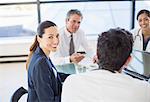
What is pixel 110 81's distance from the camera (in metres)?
1.17

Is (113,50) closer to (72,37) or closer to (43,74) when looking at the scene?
(43,74)

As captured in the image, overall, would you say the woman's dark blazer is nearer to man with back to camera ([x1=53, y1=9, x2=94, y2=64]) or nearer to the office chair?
the office chair

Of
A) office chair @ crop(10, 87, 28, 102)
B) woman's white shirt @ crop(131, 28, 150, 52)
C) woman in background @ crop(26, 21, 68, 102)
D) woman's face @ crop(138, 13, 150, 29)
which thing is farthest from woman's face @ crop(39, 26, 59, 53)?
woman's face @ crop(138, 13, 150, 29)

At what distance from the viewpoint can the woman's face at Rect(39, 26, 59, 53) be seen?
183 cm

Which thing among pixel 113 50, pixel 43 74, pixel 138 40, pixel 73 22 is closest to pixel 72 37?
pixel 73 22

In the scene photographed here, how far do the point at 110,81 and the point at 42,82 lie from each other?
57 centimetres

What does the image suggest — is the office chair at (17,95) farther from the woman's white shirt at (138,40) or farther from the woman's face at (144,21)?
the woman's face at (144,21)

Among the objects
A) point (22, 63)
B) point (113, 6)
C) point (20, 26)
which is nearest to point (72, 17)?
point (22, 63)

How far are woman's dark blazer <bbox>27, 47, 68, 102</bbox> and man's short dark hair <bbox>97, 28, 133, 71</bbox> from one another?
0.47 m

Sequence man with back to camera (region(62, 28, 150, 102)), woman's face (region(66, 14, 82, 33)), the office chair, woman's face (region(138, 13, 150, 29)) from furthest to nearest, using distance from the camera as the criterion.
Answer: woman's face (region(138, 13, 150, 29)) < woman's face (region(66, 14, 82, 33)) < the office chair < man with back to camera (region(62, 28, 150, 102))

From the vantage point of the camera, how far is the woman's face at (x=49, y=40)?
1.83 meters

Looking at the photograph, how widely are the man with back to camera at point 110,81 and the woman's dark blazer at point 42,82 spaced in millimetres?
362

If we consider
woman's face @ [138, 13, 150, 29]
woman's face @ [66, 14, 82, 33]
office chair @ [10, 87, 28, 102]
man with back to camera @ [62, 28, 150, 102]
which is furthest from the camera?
woman's face @ [138, 13, 150, 29]

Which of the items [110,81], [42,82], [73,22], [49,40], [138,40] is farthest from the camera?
[138,40]
